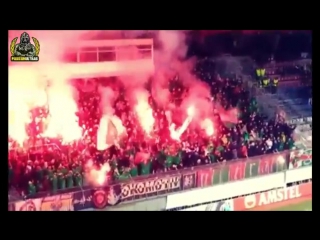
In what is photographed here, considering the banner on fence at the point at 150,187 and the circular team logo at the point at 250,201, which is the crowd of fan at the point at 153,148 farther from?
the circular team logo at the point at 250,201

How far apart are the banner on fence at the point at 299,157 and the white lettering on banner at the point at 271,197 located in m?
0.12

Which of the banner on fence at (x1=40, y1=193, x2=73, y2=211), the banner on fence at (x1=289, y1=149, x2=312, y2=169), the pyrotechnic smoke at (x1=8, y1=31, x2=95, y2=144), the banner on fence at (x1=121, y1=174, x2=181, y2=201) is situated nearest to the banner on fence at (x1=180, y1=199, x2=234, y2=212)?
the banner on fence at (x1=121, y1=174, x2=181, y2=201)

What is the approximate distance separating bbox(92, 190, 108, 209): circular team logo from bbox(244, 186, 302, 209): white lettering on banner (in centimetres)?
74

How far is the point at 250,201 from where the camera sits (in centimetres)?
290

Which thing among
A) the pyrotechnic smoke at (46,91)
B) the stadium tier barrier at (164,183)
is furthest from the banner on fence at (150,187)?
the pyrotechnic smoke at (46,91)

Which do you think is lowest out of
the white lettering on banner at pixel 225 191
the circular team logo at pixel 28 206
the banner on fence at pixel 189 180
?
the circular team logo at pixel 28 206

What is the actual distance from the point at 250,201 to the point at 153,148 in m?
0.59

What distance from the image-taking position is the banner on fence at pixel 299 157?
2.92 metres

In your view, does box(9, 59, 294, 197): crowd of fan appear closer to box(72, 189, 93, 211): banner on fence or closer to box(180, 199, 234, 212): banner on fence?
box(72, 189, 93, 211): banner on fence

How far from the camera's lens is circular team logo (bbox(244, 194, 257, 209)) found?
2.89 m

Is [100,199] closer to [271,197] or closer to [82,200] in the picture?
[82,200]
